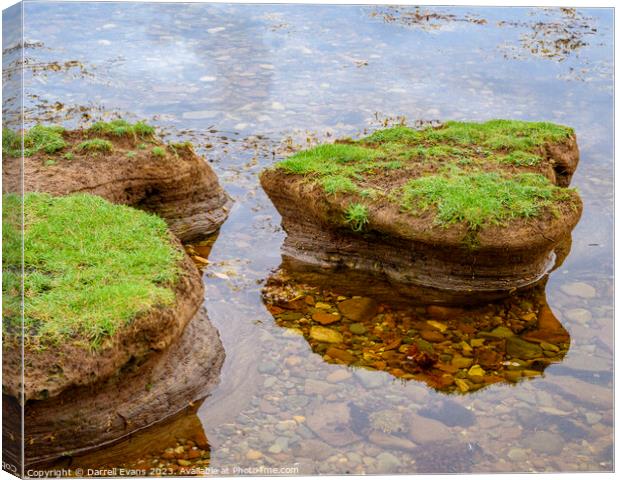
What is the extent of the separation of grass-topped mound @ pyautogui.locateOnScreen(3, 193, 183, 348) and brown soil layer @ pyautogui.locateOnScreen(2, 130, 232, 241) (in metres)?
0.54

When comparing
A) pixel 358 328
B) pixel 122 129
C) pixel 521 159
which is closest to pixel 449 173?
pixel 521 159

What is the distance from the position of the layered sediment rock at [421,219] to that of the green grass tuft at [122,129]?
160 cm

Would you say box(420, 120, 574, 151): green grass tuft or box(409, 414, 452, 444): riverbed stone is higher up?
box(420, 120, 574, 151): green grass tuft

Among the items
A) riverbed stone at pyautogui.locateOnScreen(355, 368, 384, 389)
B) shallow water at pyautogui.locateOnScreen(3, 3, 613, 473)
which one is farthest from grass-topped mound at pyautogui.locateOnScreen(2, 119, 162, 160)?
riverbed stone at pyautogui.locateOnScreen(355, 368, 384, 389)

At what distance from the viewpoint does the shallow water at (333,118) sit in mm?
6066

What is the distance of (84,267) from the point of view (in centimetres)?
657

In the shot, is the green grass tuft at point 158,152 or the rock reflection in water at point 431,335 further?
the green grass tuft at point 158,152

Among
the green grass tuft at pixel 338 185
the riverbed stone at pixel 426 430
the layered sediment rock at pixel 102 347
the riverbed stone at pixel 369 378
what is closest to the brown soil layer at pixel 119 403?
the layered sediment rock at pixel 102 347

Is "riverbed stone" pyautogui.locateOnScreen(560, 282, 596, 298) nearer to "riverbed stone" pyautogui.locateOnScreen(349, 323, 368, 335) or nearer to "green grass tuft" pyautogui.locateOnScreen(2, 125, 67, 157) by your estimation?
"riverbed stone" pyautogui.locateOnScreen(349, 323, 368, 335)

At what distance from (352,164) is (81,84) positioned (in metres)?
5.57

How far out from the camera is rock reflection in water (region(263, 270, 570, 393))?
22.9 ft

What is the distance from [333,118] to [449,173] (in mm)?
3837

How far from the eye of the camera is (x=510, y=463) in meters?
5.83

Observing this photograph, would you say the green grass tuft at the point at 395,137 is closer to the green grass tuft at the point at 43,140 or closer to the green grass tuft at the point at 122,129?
the green grass tuft at the point at 122,129
